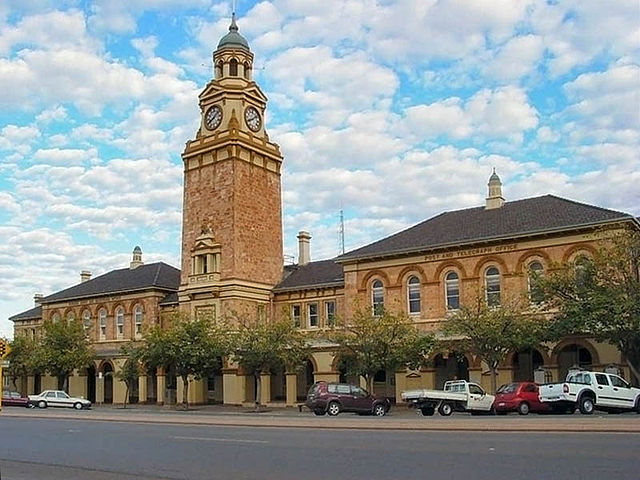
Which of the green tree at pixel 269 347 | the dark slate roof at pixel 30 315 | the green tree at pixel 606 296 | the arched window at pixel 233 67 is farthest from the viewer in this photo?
the dark slate roof at pixel 30 315

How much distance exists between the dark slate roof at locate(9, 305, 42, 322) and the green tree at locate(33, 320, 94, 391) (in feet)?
45.9

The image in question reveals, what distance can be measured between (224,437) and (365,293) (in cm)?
2809

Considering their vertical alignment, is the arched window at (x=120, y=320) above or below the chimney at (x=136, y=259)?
below

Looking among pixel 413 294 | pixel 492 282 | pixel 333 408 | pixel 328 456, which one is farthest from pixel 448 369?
pixel 328 456

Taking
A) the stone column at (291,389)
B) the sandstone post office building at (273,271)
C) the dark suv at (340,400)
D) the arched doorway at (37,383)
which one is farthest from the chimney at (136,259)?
the dark suv at (340,400)

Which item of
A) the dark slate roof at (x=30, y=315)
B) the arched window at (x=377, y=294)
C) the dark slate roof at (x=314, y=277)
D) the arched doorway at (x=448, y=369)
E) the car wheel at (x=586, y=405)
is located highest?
the dark slate roof at (x=314, y=277)

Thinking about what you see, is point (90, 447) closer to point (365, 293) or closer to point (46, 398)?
point (365, 293)

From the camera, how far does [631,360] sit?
1335 inches

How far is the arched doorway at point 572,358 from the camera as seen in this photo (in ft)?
131

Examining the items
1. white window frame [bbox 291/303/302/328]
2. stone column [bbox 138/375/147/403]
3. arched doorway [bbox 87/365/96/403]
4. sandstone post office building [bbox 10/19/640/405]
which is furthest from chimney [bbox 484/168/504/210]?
arched doorway [bbox 87/365/96/403]

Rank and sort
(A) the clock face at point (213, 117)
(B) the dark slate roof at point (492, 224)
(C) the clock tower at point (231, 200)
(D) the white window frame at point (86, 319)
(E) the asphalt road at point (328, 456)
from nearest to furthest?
(E) the asphalt road at point (328, 456) < (B) the dark slate roof at point (492, 224) < (C) the clock tower at point (231, 200) < (A) the clock face at point (213, 117) < (D) the white window frame at point (86, 319)

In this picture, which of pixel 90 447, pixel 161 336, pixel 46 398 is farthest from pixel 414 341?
pixel 46 398

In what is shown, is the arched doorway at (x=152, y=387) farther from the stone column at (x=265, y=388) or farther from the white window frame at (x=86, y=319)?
the stone column at (x=265, y=388)

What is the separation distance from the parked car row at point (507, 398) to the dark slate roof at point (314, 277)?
16852mm
